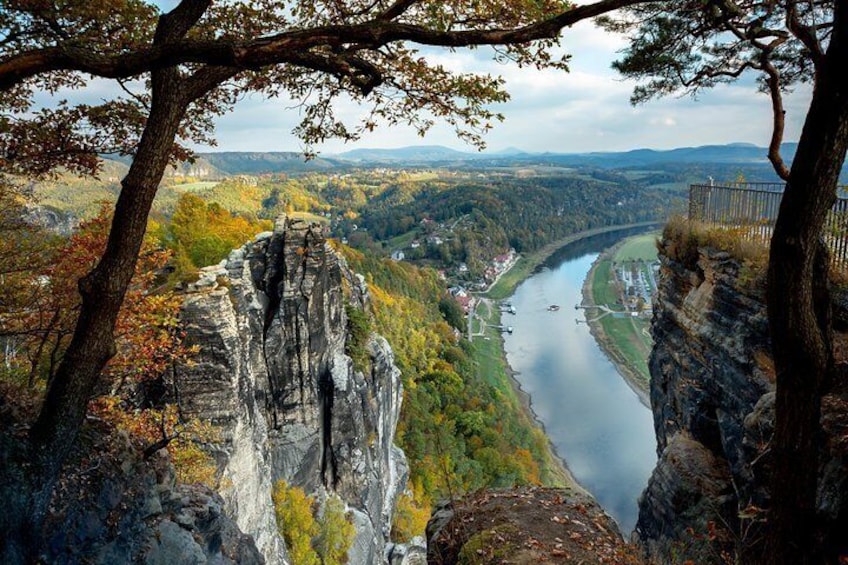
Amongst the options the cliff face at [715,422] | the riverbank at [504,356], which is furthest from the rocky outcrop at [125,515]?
the riverbank at [504,356]

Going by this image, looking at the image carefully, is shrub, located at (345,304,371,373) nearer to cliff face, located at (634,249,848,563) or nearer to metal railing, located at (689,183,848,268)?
cliff face, located at (634,249,848,563)

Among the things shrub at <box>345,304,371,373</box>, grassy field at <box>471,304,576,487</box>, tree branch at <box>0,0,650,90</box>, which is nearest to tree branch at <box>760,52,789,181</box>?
tree branch at <box>0,0,650,90</box>

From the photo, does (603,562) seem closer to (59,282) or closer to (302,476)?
(59,282)

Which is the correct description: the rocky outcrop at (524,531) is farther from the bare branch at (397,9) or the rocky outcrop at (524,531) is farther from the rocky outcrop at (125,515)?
the bare branch at (397,9)

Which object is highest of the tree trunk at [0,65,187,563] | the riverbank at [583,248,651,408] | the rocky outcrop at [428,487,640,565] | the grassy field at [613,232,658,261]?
the tree trunk at [0,65,187,563]

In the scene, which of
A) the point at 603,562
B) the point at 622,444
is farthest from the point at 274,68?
the point at 622,444
